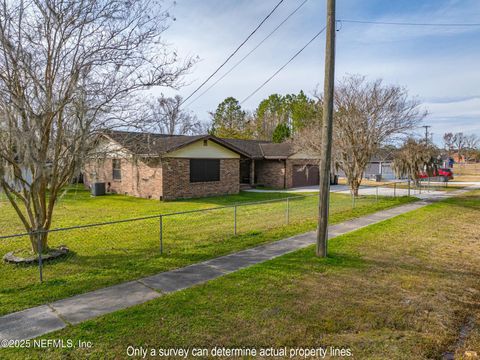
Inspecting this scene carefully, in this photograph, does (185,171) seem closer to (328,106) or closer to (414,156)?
(328,106)

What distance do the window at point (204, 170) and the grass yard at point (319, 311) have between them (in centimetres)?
1215

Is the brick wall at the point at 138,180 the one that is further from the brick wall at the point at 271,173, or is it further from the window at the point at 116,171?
the brick wall at the point at 271,173

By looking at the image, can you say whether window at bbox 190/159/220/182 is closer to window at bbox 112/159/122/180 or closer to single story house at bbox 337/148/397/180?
window at bbox 112/159/122/180

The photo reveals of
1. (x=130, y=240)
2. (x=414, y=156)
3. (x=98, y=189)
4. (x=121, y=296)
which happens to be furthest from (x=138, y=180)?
(x=414, y=156)

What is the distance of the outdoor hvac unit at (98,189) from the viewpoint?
19.7 meters

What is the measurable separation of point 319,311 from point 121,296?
3092 mm

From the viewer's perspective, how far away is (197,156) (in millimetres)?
18656

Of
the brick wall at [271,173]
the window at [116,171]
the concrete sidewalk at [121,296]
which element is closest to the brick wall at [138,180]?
the window at [116,171]

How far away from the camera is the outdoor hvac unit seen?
19.7m

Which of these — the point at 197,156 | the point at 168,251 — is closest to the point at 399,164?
the point at 197,156

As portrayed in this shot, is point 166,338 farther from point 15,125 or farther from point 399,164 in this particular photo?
point 399,164

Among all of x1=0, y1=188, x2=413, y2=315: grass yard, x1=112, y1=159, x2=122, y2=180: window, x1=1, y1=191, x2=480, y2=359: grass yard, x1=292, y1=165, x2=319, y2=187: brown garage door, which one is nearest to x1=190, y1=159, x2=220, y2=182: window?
x1=0, y1=188, x2=413, y2=315: grass yard

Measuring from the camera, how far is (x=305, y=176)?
26906 mm

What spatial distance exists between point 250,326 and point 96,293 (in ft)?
8.91
